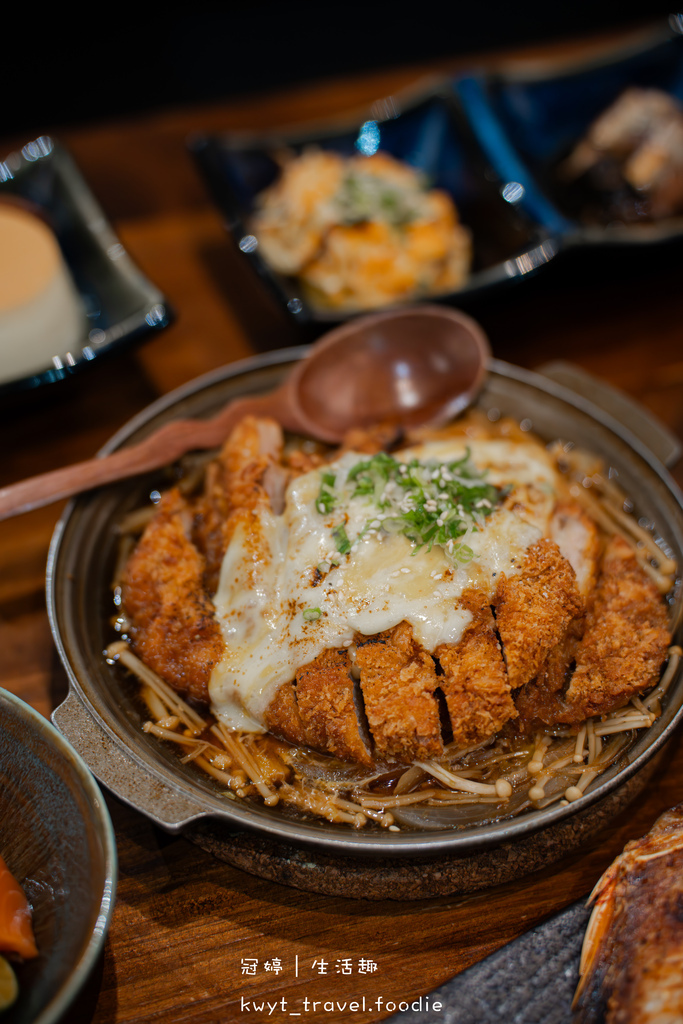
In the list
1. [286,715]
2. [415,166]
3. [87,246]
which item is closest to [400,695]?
[286,715]

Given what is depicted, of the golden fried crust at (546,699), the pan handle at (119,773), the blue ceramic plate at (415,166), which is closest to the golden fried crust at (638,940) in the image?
the golden fried crust at (546,699)

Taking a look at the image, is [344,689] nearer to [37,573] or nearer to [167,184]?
[37,573]

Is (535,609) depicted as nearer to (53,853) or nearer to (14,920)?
(53,853)

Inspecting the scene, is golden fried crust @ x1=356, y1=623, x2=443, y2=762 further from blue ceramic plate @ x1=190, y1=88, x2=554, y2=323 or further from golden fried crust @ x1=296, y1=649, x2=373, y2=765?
blue ceramic plate @ x1=190, y1=88, x2=554, y2=323

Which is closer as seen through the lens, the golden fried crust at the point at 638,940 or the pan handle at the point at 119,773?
the golden fried crust at the point at 638,940

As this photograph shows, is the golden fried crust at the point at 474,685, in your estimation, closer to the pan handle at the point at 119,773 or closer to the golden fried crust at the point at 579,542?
the golden fried crust at the point at 579,542

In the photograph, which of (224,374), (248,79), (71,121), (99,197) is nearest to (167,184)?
(99,197)

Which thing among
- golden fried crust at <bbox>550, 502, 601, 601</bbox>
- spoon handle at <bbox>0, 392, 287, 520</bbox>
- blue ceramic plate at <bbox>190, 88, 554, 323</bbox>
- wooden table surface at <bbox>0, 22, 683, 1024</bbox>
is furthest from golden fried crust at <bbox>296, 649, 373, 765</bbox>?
blue ceramic plate at <bbox>190, 88, 554, 323</bbox>
